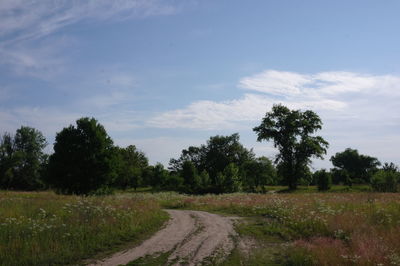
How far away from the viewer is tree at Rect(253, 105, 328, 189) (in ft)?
211

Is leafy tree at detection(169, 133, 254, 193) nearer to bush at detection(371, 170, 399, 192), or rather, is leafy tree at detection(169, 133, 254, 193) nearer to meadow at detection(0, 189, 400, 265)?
bush at detection(371, 170, 399, 192)

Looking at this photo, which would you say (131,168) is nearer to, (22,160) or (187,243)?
(22,160)

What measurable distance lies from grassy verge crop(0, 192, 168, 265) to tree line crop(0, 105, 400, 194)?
2624 centimetres

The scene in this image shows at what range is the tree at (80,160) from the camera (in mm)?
44938

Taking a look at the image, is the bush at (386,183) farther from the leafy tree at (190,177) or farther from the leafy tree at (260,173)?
the leafy tree at (190,177)

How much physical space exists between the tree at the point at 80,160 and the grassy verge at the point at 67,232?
2572 centimetres

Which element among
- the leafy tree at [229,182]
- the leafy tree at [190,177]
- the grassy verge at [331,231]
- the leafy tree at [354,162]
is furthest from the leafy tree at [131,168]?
the leafy tree at [354,162]

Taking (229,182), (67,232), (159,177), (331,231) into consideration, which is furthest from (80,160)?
(159,177)

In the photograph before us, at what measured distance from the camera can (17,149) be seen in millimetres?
96938

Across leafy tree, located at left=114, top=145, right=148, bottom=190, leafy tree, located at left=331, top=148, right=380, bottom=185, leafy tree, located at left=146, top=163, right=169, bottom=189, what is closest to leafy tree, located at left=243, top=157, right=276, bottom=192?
leafy tree, located at left=146, top=163, right=169, bottom=189

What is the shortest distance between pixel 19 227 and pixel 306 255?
35.6 ft

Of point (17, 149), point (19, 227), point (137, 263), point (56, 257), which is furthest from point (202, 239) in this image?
point (17, 149)

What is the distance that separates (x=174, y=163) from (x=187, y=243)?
4083 inches

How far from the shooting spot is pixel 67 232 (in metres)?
13.8
